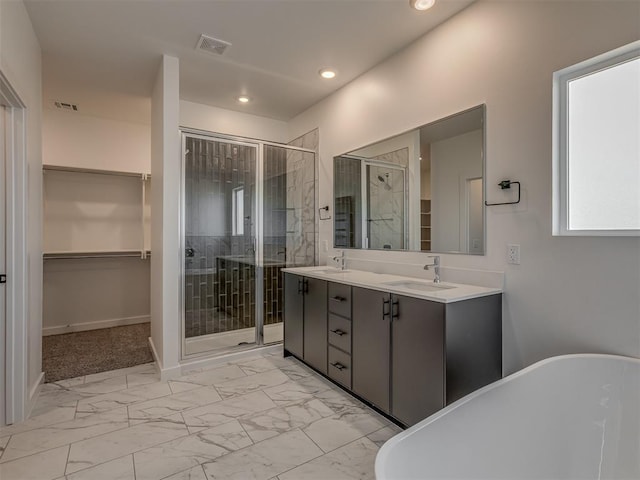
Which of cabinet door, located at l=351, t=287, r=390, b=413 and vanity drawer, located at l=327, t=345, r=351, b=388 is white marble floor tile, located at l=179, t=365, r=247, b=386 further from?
cabinet door, located at l=351, t=287, r=390, b=413

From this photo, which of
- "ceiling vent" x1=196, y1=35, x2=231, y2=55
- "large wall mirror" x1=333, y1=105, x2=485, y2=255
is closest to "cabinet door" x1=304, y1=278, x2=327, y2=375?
"large wall mirror" x1=333, y1=105, x2=485, y2=255

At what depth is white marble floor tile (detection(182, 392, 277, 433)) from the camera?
2168 mm

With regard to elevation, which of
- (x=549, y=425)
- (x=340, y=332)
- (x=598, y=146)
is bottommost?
(x=549, y=425)

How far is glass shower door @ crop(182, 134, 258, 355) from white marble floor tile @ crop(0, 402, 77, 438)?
962mm

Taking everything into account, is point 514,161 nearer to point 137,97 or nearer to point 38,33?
point 38,33

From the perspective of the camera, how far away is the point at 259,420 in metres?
2.19

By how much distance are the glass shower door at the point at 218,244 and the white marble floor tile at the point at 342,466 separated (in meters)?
1.83

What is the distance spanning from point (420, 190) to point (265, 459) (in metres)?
2.08

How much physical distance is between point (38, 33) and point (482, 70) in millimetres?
3215

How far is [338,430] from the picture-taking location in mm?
2082

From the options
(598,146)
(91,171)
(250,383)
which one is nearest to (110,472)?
(250,383)

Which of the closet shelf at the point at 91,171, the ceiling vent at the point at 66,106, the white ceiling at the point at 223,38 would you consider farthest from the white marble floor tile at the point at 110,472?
the ceiling vent at the point at 66,106

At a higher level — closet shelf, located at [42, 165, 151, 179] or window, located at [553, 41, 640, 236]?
closet shelf, located at [42, 165, 151, 179]

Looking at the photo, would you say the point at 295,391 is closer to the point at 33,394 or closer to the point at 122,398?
the point at 122,398
